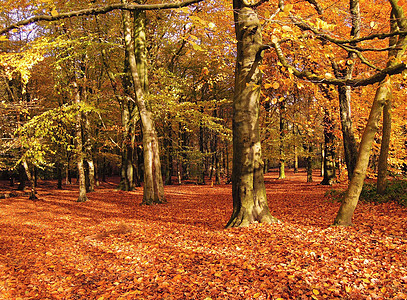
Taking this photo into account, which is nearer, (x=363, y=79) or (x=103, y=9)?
(x=103, y=9)

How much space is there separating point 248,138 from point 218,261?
2814 millimetres

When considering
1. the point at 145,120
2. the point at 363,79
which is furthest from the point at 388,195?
the point at 145,120

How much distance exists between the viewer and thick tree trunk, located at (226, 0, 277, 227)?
6004mm

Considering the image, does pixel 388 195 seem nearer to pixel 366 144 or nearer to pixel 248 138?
pixel 366 144

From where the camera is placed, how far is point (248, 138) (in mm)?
6004

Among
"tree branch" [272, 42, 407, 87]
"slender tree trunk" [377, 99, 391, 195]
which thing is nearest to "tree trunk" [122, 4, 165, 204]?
"tree branch" [272, 42, 407, 87]

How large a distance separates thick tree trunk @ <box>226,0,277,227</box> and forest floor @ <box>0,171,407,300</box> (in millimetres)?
398

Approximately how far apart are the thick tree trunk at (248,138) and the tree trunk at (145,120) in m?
6.41

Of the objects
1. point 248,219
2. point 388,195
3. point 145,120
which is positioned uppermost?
point 145,120

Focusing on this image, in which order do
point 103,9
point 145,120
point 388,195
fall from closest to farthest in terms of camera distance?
point 103,9 → point 388,195 → point 145,120

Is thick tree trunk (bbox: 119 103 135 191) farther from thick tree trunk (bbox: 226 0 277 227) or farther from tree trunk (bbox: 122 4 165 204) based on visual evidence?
thick tree trunk (bbox: 226 0 277 227)

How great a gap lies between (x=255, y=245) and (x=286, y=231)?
1.00 meters

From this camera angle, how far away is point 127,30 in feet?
40.1

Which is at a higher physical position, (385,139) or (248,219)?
(385,139)
